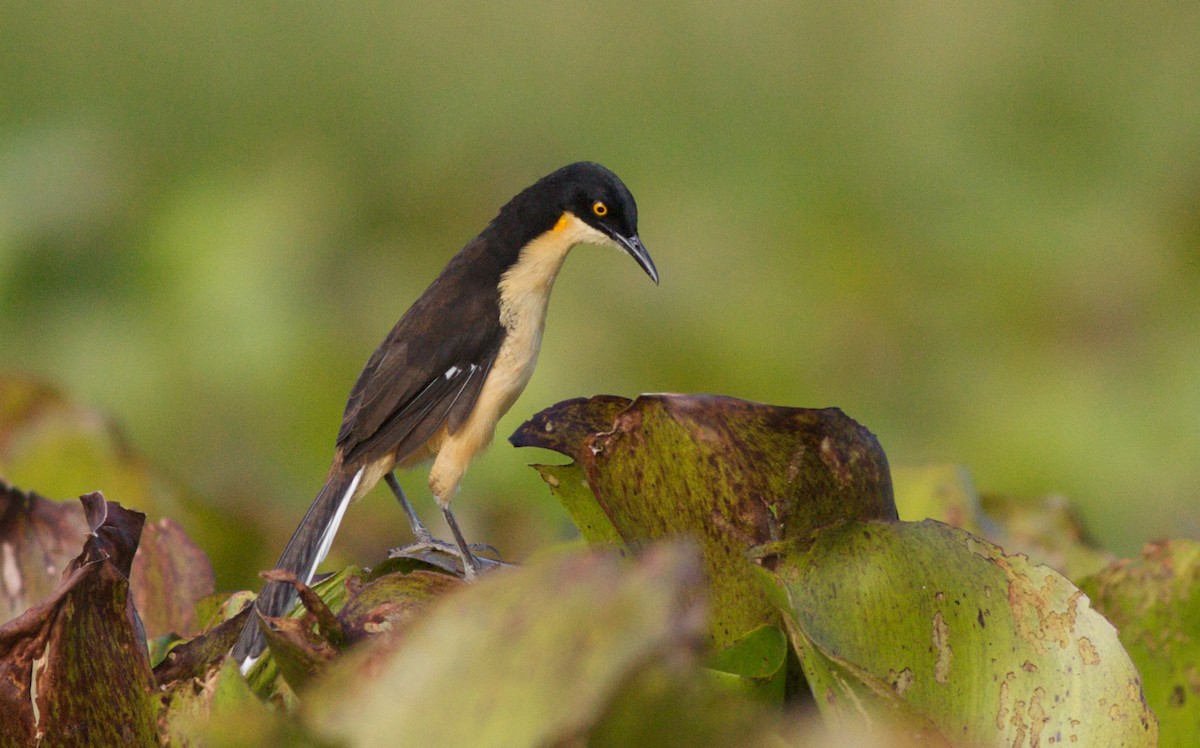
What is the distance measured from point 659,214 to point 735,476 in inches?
83.9

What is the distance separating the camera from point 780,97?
2914mm

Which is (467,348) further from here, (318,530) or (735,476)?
(735,476)

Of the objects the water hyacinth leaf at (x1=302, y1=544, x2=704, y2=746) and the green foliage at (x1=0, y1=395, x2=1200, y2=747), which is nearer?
the water hyacinth leaf at (x1=302, y1=544, x2=704, y2=746)

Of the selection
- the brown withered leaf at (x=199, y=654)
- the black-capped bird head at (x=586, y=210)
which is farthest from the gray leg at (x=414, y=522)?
the brown withered leaf at (x=199, y=654)

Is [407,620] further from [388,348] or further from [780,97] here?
[780,97]

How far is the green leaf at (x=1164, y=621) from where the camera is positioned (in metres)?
0.70

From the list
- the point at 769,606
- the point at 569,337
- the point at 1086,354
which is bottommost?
the point at 1086,354

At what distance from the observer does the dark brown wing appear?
3.92ft

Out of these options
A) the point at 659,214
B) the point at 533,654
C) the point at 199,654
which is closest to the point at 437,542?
the point at 199,654

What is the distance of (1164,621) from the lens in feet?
2.45

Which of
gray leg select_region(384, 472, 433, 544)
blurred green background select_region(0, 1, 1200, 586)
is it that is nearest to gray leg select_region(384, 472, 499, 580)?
gray leg select_region(384, 472, 433, 544)

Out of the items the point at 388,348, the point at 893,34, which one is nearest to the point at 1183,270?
the point at 893,34

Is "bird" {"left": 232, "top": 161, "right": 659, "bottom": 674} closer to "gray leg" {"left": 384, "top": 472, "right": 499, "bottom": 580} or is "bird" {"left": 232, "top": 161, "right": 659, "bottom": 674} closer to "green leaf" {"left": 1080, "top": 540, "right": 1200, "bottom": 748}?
"gray leg" {"left": 384, "top": 472, "right": 499, "bottom": 580}

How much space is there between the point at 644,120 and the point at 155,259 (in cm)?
102
